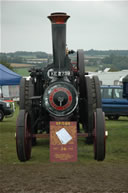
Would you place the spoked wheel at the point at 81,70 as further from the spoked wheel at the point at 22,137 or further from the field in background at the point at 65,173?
the spoked wheel at the point at 22,137

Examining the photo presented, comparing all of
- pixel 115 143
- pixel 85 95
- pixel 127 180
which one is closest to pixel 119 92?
pixel 115 143

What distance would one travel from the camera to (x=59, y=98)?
7770mm

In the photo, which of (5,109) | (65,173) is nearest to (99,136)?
(65,173)

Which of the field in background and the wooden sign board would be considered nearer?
the field in background

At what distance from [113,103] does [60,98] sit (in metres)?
11.4

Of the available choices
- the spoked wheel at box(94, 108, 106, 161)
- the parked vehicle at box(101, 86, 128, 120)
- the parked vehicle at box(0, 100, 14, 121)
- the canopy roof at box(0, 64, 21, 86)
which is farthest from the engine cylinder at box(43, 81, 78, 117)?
the parked vehicle at box(0, 100, 14, 121)

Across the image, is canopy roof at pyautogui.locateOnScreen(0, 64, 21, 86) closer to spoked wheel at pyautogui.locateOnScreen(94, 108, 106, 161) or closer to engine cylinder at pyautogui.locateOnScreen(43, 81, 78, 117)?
engine cylinder at pyautogui.locateOnScreen(43, 81, 78, 117)

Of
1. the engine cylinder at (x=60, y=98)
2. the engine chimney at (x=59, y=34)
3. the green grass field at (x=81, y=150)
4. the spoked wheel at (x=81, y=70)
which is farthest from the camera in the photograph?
the spoked wheel at (x=81, y=70)

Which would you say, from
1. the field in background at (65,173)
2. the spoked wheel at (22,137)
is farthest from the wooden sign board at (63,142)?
the spoked wheel at (22,137)

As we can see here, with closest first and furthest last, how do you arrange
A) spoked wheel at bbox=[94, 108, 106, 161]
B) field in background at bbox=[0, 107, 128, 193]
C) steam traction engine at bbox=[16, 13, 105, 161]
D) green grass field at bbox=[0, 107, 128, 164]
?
Answer: field in background at bbox=[0, 107, 128, 193]
spoked wheel at bbox=[94, 108, 106, 161]
steam traction engine at bbox=[16, 13, 105, 161]
green grass field at bbox=[0, 107, 128, 164]

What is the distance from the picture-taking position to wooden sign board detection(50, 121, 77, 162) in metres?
7.48

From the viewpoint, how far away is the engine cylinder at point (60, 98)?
7797 millimetres

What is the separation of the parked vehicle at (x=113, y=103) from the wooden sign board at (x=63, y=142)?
36.8 ft

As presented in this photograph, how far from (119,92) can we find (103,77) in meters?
17.1
